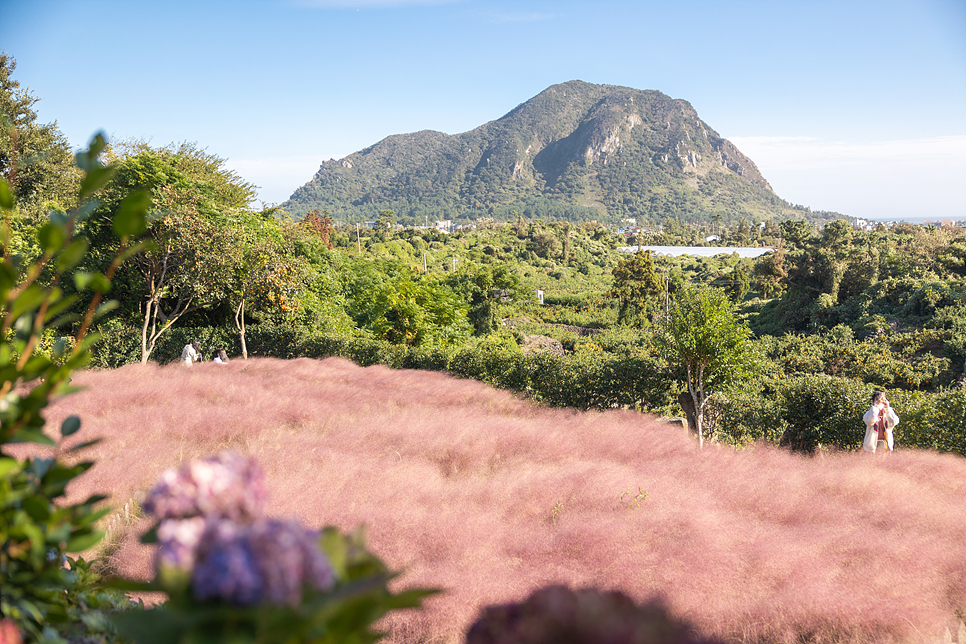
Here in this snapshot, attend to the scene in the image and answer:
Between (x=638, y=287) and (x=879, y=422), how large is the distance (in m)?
37.7

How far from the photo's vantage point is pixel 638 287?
149 feet

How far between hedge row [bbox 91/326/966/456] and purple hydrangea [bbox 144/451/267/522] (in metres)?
11.5

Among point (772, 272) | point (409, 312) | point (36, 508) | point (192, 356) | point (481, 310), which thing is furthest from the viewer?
point (772, 272)

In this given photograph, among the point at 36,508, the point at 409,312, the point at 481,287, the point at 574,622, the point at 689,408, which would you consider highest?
the point at 36,508

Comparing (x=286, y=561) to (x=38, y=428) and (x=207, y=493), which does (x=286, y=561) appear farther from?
(x=38, y=428)

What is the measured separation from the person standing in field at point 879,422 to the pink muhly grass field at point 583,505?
1.05 metres

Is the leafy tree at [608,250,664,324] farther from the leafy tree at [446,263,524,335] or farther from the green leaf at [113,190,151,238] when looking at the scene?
the green leaf at [113,190,151,238]

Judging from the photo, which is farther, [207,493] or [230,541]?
[207,493]

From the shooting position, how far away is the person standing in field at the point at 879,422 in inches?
341

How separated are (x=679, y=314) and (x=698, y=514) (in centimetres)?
617

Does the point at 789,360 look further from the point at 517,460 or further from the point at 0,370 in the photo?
Result: the point at 0,370

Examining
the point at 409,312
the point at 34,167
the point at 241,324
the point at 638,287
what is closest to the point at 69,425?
the point at 241,324

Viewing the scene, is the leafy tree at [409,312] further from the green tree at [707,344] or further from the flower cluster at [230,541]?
the flower cluster at [230,541]

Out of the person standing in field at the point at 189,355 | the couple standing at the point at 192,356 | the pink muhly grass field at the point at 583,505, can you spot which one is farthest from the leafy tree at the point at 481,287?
the pink muhly grass field at the point at 583,505
